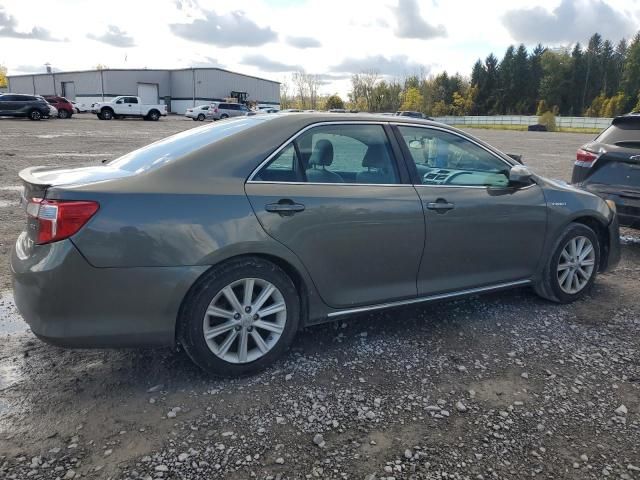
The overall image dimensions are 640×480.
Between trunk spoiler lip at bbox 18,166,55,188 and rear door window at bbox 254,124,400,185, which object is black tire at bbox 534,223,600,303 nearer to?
rear door window at bbox 254,124,400,185

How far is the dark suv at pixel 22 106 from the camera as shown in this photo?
32062 millimetres

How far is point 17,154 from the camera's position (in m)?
14.4

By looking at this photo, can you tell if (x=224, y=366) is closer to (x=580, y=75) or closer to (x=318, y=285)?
(x=318, y=285)

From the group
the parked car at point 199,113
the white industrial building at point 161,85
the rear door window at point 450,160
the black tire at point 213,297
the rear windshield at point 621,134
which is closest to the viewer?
the black tire at point 213,297

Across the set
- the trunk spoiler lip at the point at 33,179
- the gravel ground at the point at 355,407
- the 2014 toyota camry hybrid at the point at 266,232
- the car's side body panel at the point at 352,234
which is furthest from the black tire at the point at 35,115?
the car's side body panel at the point at 352,234

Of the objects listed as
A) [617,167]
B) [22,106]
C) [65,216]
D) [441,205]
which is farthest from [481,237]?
[22,106]

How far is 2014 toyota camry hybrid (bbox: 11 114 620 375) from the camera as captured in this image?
2795mm

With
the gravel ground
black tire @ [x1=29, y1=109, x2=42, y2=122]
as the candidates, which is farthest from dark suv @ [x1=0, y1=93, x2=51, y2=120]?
the gravel ground

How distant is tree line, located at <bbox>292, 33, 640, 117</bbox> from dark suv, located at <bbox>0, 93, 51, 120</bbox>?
2345 inches

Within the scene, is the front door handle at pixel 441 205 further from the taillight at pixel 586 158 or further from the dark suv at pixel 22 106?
the dark suv at pixel 22 106

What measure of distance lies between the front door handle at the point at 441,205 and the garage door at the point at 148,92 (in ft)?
216

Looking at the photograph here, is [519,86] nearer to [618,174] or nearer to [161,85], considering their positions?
[161,85]

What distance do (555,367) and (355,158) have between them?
192cm

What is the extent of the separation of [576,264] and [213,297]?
3190 mm
